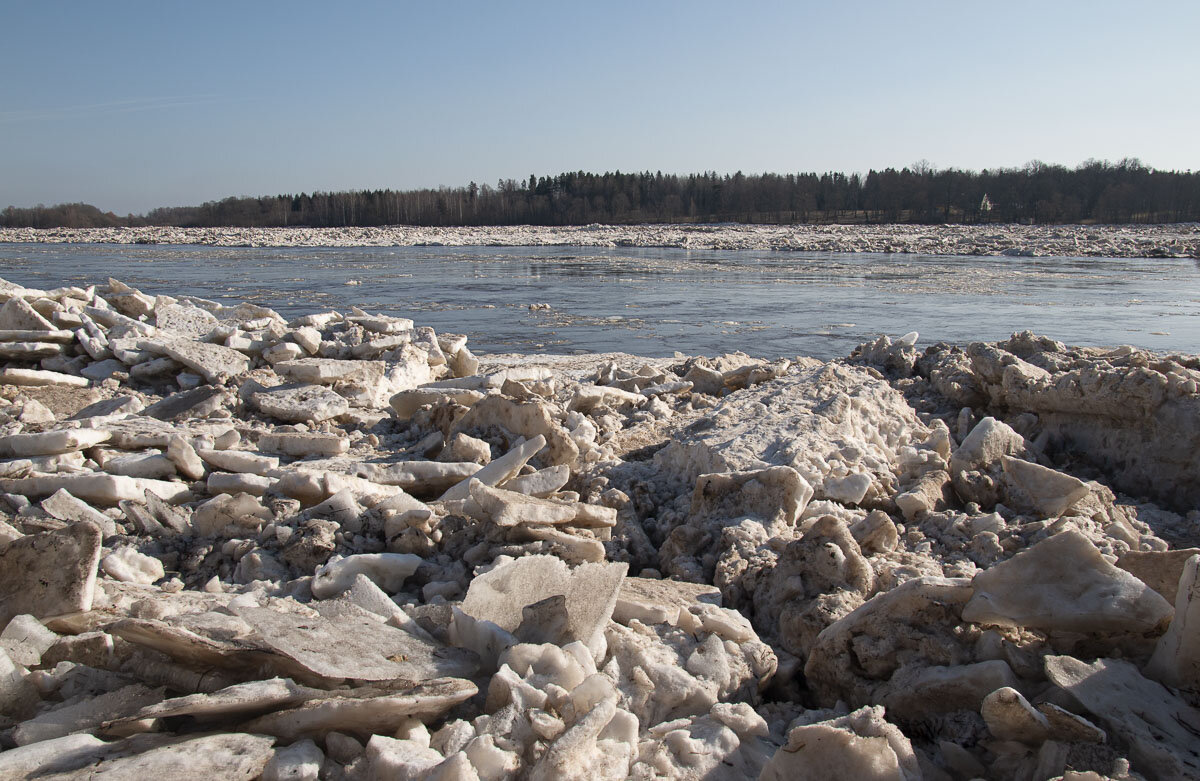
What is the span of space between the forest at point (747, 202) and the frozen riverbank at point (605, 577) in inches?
2101

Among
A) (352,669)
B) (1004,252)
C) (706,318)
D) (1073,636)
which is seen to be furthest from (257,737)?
(1004,252)

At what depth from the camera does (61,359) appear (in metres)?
5.95

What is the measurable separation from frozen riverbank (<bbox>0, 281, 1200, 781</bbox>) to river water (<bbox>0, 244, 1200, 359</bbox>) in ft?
15.6

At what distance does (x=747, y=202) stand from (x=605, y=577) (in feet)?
212

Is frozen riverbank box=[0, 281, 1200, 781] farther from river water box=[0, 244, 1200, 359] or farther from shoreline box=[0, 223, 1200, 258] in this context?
shoreline box=[0, 223, 1200, 258]

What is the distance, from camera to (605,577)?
2342mm

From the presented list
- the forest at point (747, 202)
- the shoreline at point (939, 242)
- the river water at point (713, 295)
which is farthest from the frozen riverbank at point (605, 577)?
the forest at point (747, 202)

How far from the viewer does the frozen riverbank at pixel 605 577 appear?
1.71 metres

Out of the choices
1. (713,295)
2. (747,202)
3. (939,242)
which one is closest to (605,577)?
(713,295)

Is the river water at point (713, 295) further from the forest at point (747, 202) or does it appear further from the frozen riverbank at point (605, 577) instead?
the forest at point (747, 202)

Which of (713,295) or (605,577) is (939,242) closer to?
(713,295)

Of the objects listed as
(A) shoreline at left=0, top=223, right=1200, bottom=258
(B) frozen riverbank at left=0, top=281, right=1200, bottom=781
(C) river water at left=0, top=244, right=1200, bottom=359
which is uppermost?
(A) shoreline at left=0, top=223, right=1200, bottom=258

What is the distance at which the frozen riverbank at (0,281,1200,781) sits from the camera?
171 cm

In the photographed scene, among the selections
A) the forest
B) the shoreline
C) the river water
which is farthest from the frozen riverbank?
the forest
